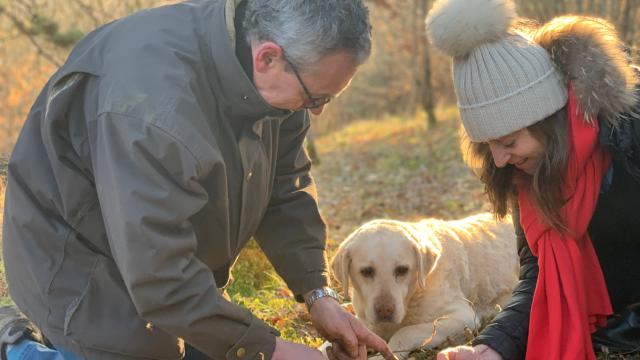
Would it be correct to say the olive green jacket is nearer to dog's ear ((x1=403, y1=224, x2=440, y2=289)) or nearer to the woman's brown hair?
the woman's brown hair

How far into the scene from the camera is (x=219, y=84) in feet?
9.14

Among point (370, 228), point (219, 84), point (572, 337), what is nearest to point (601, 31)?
Answer: point (572, 337)

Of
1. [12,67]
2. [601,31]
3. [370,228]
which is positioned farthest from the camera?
[12,67]

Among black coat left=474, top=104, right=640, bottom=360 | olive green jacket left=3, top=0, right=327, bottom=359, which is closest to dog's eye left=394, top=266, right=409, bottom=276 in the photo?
black coat left=474, top=104, right=640, bottom=360

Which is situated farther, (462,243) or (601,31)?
(462,243)

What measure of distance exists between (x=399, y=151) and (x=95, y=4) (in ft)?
19.7

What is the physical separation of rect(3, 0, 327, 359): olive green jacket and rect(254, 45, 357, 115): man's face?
6cm

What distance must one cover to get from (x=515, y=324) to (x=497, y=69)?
1.23 meters

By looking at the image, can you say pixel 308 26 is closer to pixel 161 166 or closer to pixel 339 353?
pixel 161 166

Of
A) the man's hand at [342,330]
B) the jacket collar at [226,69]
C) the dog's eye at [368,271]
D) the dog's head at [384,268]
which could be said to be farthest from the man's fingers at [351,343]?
the dog's eye at [368,271]

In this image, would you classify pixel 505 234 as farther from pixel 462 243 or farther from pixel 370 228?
pixel 370 228

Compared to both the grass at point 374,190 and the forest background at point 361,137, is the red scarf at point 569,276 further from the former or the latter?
A: the forest background at point 361,137

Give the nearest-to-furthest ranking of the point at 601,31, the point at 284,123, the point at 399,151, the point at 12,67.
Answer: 1. the point at 601,31
2. the point at 284,123
3. the point at 12,67
4. the point at 399,151

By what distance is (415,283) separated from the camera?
495 centimetres
